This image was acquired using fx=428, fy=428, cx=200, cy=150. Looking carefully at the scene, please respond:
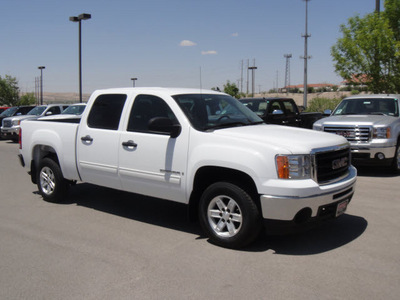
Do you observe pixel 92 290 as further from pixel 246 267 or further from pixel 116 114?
pixel 116 114

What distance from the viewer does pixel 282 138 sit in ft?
16.3

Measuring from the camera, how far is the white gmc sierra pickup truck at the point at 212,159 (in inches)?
183

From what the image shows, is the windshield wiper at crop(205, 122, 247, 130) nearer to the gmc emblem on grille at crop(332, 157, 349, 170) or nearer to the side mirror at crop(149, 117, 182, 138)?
the side mirror at crop(149, 117, 182, 138)

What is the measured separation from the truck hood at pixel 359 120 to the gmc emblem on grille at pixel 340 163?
4.59 metres

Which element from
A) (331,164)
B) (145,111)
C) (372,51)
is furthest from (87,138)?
(372,51)

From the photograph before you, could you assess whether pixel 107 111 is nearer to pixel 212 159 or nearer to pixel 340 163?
pixel 212 159

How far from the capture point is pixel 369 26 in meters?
17.2

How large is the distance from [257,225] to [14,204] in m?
4.65

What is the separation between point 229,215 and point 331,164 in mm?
1353

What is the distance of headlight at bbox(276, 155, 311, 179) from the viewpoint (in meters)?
4.59

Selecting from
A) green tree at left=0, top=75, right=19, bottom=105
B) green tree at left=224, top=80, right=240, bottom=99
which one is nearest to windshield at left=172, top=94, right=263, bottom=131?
green tree at left=224, top=80, right=240, bottom=99

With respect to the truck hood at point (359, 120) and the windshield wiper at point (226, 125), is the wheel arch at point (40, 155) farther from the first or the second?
the truck hood at point (359, 120)

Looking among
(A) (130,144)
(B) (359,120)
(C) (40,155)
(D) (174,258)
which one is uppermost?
(B) (359,120)

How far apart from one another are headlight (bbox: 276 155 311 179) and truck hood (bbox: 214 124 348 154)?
2.6 inches
